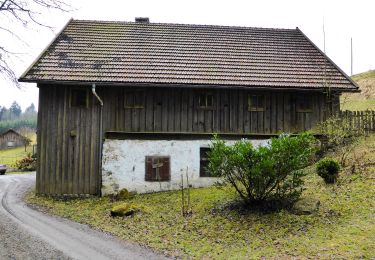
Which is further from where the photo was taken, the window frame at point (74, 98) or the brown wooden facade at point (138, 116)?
the window frame at point (74, 98)

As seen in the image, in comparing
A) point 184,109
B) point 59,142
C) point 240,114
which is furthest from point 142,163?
point 240,114

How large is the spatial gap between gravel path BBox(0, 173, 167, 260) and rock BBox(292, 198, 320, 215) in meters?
4.74

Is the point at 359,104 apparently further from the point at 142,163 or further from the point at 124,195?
the point at 124,195

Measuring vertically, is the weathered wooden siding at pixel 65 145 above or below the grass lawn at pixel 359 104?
below

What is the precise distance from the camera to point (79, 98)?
17.0 m

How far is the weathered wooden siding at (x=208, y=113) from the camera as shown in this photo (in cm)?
1702

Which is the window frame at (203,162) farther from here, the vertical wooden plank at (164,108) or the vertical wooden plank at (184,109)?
the vertical wooden plank at (164,108)

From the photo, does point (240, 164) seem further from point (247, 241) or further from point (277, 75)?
point (277, 75)

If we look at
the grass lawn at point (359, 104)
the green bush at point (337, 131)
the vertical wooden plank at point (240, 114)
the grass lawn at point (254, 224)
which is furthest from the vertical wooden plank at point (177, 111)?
the grass lawn at point (359, 104)

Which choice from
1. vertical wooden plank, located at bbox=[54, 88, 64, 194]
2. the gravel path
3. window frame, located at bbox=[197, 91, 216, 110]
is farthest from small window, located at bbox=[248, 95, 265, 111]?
the gravel path

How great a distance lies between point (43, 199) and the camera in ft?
52.9

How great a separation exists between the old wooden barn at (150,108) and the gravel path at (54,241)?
3.87 m

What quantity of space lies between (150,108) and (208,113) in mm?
2783

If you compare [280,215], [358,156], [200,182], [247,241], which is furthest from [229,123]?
[247,241]
